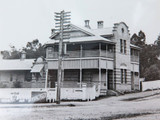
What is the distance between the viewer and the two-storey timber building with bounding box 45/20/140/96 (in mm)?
23094

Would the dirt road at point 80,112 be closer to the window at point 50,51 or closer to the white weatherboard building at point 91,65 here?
the white weatherboard building at point 91,65

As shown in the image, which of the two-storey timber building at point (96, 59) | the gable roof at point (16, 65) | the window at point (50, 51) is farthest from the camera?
the gable roof at point (16, 65)

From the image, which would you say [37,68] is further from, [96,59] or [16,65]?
[96,59]

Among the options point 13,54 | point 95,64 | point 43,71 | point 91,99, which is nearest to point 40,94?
point 91,99

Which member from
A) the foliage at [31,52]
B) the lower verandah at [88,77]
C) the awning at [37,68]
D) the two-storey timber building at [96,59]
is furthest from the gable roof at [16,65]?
the foliage at [31,52]

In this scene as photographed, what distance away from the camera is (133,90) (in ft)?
89.7

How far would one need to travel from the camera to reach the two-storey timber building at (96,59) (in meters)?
23.1

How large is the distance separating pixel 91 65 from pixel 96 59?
0.66 metres

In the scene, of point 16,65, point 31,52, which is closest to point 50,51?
point 16,65

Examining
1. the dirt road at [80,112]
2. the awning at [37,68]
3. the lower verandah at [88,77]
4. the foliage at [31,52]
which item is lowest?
the dirt road at [80,112]

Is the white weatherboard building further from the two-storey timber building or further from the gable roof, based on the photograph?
the gable roof

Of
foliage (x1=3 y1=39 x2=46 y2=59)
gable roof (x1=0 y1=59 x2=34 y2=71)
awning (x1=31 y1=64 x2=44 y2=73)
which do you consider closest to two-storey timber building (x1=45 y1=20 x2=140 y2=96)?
awning (x1=31 y1=64 x2=44 y2=73)

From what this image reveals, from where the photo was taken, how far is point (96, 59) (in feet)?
74.9

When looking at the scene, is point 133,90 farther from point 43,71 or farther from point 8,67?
point 8,67
